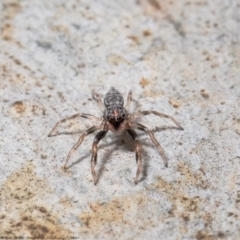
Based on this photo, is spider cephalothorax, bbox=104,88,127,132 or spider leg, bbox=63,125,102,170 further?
spider cephalothorax, bbox=104,88,127,132

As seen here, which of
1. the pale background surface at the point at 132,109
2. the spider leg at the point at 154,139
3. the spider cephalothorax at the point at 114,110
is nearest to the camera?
the pale background surface at the point at 132,109

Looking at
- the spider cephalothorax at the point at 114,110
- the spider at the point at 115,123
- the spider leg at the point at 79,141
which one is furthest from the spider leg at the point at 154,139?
the spider leg at the point at 79,141

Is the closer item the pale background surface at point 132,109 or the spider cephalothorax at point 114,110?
the pale background surface at point 132,109

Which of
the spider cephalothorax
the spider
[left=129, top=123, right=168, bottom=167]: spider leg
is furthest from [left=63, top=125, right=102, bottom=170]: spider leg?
[left=129, top=123, right=168, bottom=167]: spider leg

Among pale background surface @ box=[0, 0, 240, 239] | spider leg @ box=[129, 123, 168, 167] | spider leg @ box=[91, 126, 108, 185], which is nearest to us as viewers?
pale background surface @ box=[0, 0, 240, 239]

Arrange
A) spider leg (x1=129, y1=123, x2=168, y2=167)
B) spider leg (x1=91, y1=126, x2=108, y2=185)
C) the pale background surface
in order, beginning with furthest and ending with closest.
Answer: spider leg (x1=129, y1=123, x2=168, y2=167) < spider leg (x1=91, y1=126, x2=108, y2=185) < the pale background surface

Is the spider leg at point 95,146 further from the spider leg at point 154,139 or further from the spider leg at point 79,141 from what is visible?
the spider leg at point 154,139

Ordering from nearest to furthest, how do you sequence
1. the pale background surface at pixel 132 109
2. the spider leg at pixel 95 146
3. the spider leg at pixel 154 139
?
the pale background surface at pixel 132 109 < the spider leg at pixel 95 146 < the spider leg at pixel 154 139

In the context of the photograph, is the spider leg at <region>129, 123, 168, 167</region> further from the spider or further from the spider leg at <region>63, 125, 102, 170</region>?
the spider leg at <region>63, 125, 102, 170</region>

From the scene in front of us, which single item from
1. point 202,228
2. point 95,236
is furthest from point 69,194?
point 202,228
